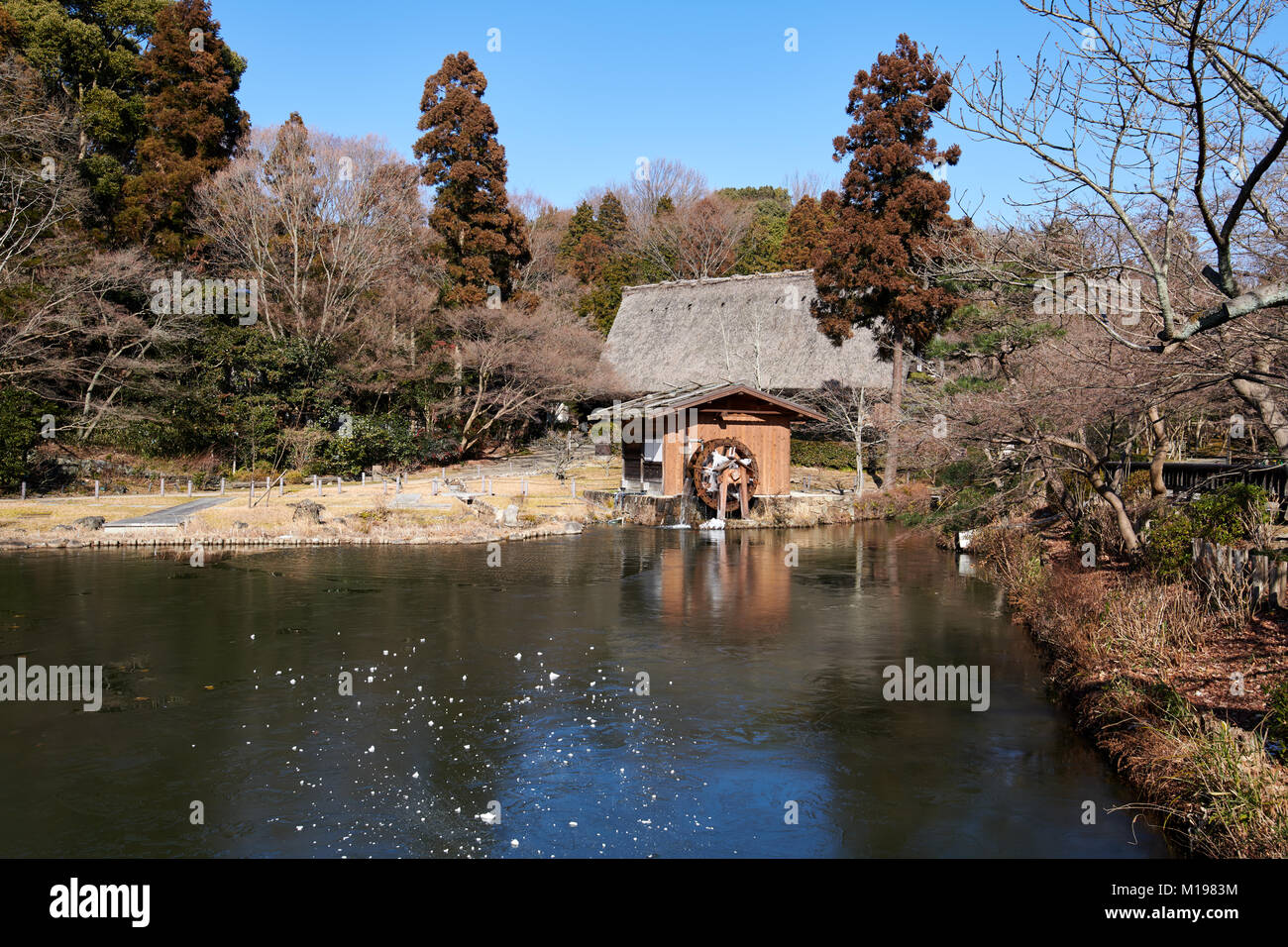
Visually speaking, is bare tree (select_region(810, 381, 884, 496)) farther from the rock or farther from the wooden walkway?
the wooden walkway

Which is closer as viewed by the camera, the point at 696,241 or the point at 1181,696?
the point at 1181,696

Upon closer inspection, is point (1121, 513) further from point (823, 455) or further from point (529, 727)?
point (823, 455)

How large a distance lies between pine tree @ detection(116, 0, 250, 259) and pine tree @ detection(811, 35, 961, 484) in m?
23.5

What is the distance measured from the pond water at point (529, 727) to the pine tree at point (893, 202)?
15.1 meters

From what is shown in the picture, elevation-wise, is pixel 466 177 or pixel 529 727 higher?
pixel 466 177

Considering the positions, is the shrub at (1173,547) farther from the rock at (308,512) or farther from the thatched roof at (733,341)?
the thatched roof at (733,341)

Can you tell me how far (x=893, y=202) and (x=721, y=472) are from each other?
11.1 m

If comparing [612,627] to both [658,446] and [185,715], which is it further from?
[658,446]

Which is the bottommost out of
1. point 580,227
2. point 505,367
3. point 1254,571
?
point 1254,571

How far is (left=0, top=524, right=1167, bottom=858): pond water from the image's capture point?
9164mm

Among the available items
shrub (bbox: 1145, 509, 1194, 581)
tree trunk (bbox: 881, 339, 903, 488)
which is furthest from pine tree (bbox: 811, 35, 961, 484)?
shrub (bbox: 1145, 509, 1194, 581)

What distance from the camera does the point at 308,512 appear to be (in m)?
27.1

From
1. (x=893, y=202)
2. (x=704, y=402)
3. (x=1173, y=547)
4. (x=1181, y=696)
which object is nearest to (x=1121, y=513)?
(x=1173, y=547)

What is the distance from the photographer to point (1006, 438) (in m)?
17.4
